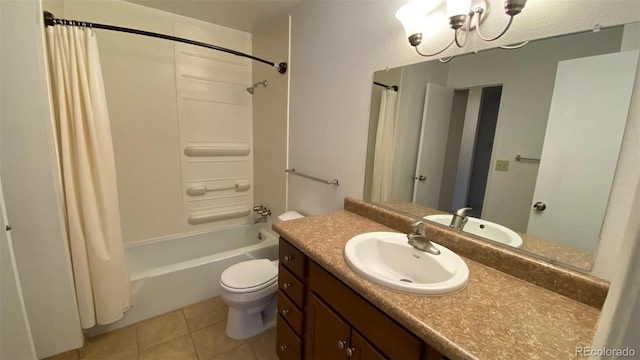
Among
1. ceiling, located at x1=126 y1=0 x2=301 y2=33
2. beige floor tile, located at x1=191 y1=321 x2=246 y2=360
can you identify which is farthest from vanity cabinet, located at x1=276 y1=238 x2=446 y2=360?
ceiling, located at x1=126 y1=0 x2=301 y2=33

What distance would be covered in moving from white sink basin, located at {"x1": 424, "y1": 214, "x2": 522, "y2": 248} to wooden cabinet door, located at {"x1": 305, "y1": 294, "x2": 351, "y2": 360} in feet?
2.15

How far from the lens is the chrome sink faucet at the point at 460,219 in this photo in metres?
1.09

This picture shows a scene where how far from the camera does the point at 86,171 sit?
145 centimetres

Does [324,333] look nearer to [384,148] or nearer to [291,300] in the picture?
[291,300]

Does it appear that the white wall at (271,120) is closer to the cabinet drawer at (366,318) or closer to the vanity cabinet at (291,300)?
the vanity cabinet at (291,300)

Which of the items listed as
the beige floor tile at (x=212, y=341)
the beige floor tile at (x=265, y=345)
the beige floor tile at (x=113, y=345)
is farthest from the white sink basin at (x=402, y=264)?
the beige floor tile at (x=113, y=345)

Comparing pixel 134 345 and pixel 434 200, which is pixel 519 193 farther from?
pixel 134 345

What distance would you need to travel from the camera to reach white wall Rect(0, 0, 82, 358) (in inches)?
45.5

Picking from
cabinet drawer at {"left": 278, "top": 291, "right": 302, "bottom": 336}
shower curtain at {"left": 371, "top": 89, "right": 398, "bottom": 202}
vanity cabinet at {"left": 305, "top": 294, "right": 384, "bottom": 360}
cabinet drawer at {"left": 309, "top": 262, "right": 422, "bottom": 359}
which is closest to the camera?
cabinet drawer at {"left": 309, "top": 262, "right": 422, "bottom": 359}

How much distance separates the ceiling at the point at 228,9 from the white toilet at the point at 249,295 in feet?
6.35

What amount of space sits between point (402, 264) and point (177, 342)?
154cm

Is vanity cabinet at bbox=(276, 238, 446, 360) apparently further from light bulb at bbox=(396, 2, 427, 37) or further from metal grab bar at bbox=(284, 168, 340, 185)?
light bulb at bbox=(396, 2, 427, 37)

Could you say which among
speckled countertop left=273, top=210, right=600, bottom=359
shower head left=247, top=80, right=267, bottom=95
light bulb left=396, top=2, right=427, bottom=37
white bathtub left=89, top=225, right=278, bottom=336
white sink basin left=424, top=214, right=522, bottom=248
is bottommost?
white bathtub left=89, top=225, right=278, bottom=336

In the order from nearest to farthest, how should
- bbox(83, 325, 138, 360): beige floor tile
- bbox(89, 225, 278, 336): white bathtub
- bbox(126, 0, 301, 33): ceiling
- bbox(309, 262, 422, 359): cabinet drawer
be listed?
bbox(309, 262, 422, 359): cabinet drawer
bbox(83, 325, 138, 360): beige floor tile
bbox(89, 225, 278, 336): white bathtub
bbox(126, 0, 301, 33): ceiling
